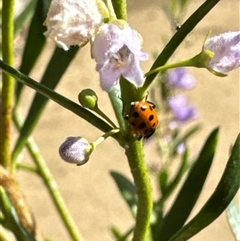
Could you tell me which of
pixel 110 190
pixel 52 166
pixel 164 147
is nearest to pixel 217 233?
pixel 110 190

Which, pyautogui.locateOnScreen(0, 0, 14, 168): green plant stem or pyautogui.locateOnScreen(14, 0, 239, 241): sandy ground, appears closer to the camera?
pyautogui.locateOnScreen(0, 0, 14, 168): green plant stem

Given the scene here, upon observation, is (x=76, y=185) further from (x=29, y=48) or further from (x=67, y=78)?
(x=29, y=48)

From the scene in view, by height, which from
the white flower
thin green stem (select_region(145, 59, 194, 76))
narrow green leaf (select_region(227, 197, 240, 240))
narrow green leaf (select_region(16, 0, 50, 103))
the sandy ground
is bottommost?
narrow green leaf (select_region(227, 197, 240, 240))

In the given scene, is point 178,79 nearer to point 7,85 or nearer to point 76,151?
point 7,85

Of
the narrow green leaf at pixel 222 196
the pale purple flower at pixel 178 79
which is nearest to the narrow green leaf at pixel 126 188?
the narrow green leaf at pixel 222 196

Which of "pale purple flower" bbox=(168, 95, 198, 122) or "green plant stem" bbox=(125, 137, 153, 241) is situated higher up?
"pale purple flower" bbox=(168, 95, 198, 122)

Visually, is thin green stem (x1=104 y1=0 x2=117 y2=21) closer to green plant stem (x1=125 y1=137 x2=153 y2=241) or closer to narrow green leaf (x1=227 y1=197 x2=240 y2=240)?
green plant stem (x1=125 y1=137 x2=153 y2=241)

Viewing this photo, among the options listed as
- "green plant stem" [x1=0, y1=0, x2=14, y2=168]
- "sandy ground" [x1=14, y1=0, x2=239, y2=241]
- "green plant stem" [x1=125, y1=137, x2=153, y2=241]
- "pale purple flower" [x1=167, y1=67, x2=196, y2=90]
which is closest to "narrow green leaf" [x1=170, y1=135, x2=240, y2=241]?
"green plant stem" [x1=125, y1=137, x2=153, y2=241]
